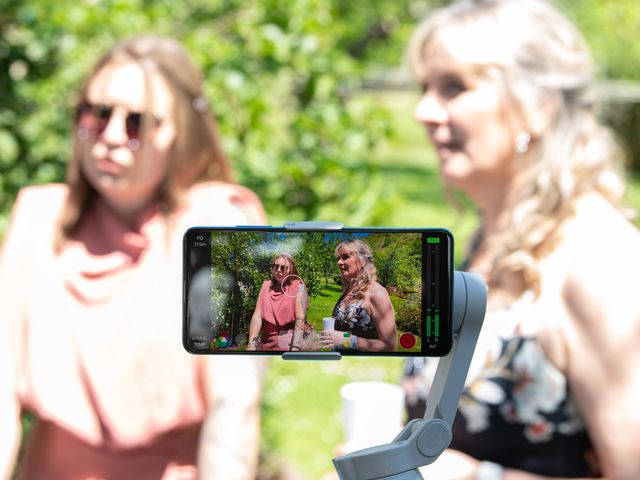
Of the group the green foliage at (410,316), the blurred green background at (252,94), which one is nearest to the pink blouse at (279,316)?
the green foliage at (410,316)

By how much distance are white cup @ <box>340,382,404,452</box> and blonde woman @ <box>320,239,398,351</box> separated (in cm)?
57

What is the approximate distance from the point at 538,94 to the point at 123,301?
1.14 m

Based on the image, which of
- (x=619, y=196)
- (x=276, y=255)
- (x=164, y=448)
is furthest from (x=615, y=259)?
(x=164, y=448)

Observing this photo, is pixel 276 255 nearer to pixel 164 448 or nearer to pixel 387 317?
pixel 387 317

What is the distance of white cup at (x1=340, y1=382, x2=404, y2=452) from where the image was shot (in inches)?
64.7

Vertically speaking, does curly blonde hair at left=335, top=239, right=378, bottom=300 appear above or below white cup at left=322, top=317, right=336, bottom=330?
above

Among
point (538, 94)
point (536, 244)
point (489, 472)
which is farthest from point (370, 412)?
point (538, 94)

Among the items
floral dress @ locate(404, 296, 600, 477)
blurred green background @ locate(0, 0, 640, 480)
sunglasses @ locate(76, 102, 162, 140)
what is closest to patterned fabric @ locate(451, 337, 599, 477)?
floral dress @ locate(404, 296, 600, 477)

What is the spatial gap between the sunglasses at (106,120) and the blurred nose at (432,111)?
706 millimetres

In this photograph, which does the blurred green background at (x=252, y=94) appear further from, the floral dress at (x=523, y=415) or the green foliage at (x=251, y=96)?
the floral dress at (x=523, y=415)

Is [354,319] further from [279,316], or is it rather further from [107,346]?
[107,346]

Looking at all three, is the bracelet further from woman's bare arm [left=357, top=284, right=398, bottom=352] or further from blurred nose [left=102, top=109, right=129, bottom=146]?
blurred nose [left=102, top=109, right=129, bottom=146]

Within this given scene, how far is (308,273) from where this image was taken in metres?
1.09

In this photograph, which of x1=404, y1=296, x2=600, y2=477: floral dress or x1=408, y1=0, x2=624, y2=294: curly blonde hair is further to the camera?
x1=408, y1=0, x2=624, y2=294: curly blonde hair
